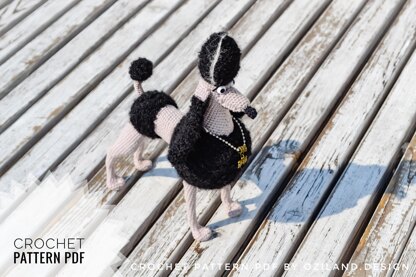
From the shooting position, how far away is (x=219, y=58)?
1.48 m

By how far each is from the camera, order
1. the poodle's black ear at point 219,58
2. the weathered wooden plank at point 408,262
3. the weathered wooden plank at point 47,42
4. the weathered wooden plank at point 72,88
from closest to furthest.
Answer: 1. the poodle's black ear at point 219,58
2. the weathered wooden plank at point 408,262
3. the weathered wooden plank at point 72,88
4. the weathered wooden plank at point 47,42

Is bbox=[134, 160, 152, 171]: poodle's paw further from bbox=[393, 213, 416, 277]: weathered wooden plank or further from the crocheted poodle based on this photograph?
bbox=[393, 213, 416, 277]: weathered wooden plank

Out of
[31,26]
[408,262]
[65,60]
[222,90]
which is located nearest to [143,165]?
[222,90]

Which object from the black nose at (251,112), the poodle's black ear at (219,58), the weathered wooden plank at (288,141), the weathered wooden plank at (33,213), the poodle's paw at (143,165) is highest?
the poodle's black ear at (219,58)

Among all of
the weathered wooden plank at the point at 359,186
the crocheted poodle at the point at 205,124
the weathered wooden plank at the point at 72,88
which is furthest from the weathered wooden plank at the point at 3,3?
the weathered wooden plank at the point at 359,186

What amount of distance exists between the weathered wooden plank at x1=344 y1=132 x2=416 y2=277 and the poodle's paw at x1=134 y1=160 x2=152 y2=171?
959 millimetres

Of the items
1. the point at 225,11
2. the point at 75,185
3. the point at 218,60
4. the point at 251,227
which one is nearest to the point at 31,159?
the point at 75,185

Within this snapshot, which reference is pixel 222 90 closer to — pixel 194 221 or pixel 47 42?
pixel 194 221

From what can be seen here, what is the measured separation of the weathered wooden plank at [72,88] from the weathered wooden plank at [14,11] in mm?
629

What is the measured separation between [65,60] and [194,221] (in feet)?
4.52

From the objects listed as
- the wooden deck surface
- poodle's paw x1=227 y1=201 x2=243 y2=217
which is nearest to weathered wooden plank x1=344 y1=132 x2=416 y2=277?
the wooden deck surface

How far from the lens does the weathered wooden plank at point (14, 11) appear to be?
2.99 m

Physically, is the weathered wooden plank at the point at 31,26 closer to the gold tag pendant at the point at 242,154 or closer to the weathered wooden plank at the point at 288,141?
the weathered wooden plank at the point at 288,141

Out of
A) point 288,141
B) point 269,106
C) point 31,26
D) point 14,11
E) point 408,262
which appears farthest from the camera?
point 14,11
